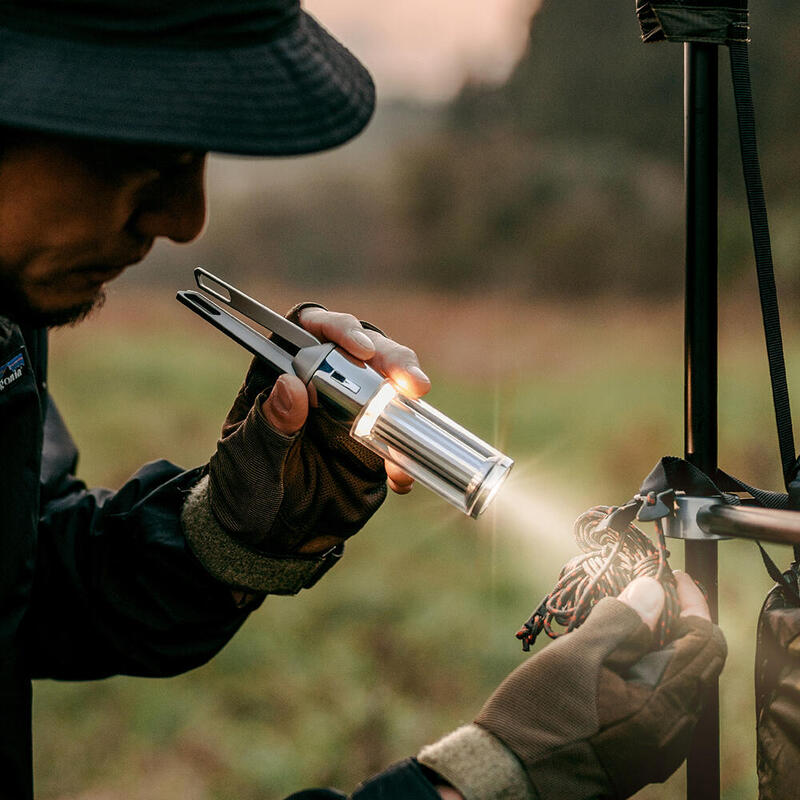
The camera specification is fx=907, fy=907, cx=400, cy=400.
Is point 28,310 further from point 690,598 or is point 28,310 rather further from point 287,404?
point 690,598

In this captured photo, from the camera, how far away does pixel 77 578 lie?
1.48 meters

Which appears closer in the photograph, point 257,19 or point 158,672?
point 257,19

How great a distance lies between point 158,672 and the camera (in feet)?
5.06

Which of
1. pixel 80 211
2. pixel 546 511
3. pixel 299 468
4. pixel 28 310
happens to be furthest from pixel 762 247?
pixel 546 511

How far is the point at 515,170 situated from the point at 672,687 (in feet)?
26.6

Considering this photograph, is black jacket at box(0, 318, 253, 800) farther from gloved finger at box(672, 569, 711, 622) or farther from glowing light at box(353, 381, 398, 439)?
gloved finger at box(672, 569, 711, 622)

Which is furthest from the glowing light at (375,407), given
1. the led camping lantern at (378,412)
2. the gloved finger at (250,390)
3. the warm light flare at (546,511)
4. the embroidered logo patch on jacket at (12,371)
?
the warm light flare at (546,511)

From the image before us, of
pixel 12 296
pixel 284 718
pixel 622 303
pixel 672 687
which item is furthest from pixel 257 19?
pixel 622 303

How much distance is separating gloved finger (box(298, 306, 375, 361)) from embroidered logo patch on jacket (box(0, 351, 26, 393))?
0.44 metres

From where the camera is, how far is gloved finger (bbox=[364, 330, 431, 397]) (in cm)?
114

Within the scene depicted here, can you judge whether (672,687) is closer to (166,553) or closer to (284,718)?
(166,553)

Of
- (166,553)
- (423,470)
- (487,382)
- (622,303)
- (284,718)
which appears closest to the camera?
(423,470)

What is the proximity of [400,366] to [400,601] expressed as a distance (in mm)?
3187

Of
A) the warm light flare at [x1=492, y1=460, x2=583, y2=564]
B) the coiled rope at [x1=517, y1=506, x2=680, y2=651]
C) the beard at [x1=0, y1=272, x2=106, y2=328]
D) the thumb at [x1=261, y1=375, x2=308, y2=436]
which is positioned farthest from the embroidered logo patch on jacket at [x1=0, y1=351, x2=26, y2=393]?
the warm light flare at [x1=492, y1=460, x2=583, y2=564]
